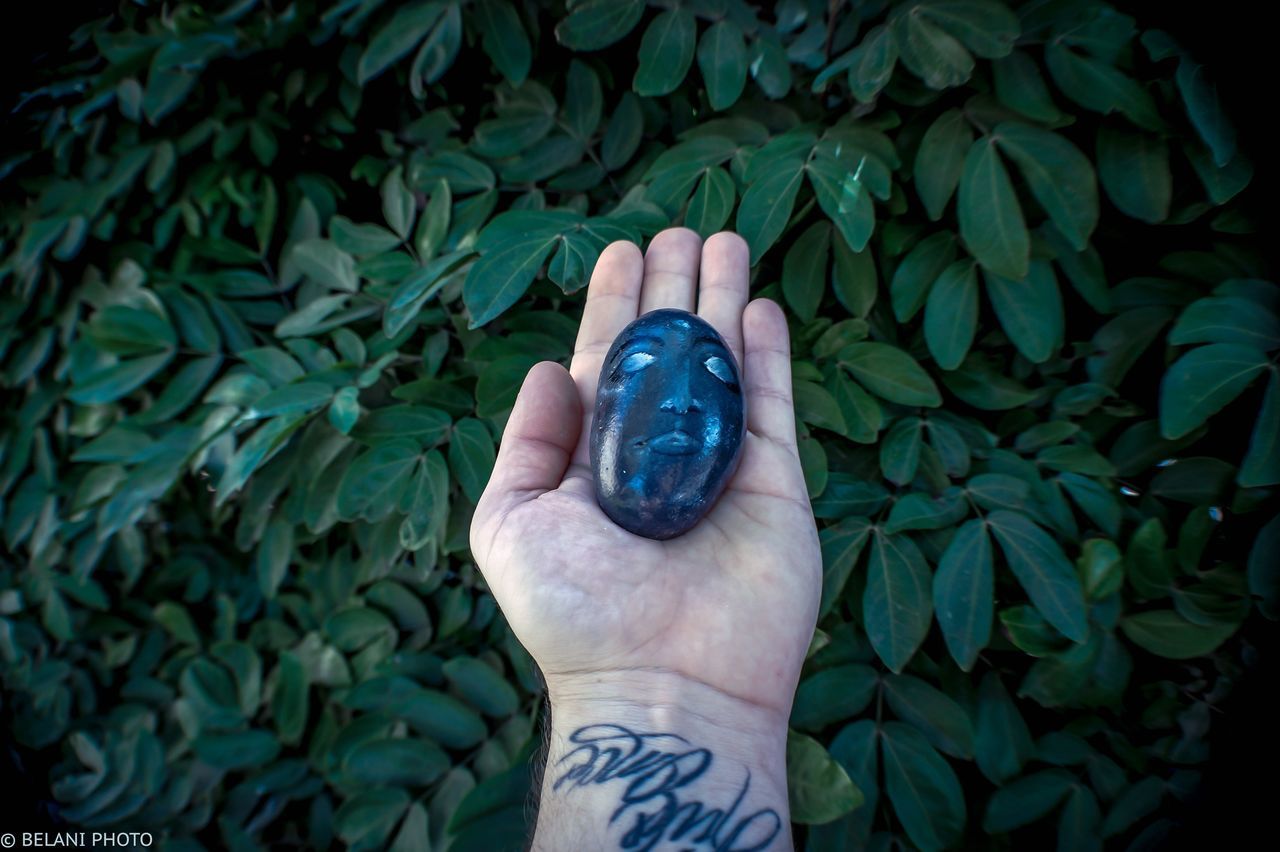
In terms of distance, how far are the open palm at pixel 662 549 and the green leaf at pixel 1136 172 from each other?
2.40ft

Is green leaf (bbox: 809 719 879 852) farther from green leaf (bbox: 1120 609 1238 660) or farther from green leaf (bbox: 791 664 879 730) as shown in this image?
green leaf (bbox: 1120 609 1238 660)

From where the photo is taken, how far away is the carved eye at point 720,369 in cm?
140

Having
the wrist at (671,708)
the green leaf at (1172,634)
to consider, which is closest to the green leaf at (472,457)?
the wrist at (671,708)

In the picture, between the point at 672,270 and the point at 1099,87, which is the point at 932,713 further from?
the point at 1099,87

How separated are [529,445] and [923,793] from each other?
1.07m

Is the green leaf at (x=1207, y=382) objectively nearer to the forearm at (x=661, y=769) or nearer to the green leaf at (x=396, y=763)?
the forearm at (x=661, y=769)

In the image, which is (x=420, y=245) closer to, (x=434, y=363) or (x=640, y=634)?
(x=434, y=363)

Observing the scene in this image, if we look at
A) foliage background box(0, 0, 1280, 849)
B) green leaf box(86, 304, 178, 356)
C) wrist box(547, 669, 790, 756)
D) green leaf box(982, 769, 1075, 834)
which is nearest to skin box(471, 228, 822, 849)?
wrist box(547, 669, 790, 756)

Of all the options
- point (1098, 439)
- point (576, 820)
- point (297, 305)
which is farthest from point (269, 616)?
point (1098, 439)

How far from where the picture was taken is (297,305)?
210 centimetres

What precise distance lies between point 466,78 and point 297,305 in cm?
85

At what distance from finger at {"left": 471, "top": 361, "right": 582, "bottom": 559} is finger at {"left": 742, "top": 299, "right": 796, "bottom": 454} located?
15.7 inches

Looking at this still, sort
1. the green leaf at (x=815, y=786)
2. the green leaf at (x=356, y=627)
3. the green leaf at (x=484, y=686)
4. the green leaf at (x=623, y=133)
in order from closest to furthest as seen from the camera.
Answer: the green leaf at (x=815, y=786), the green leaf at (x=484, y=686), the green leaf at (x=623, y=133), the green leaf at (x=356, y=627)

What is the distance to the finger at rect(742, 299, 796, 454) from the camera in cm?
148
